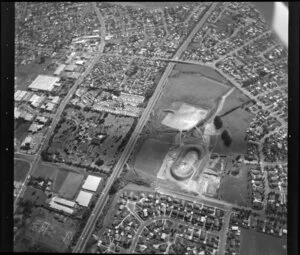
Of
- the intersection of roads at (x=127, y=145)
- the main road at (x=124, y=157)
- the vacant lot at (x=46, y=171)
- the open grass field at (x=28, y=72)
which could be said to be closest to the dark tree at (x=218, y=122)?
the intersection of roads at (x=127, y=145)

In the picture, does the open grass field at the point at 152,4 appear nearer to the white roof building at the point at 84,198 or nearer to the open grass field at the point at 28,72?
the open grass field at the point at 28,72

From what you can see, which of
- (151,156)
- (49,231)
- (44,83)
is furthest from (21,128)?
(151,156)

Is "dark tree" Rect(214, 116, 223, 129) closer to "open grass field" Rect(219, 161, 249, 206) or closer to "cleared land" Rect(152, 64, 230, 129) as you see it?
"cleared land" Rect(152, 64, 230, 129)

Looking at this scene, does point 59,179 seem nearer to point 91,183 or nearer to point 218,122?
point 91,183

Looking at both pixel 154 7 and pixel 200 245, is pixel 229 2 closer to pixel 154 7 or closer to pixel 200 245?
pixel 154 7

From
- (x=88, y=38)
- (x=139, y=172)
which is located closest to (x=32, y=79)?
→ (x=88, y=38)

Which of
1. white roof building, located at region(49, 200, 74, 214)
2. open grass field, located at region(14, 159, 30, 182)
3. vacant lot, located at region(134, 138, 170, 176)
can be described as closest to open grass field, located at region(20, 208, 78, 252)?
white roof building, located at region(49, 200, 74, 214)
